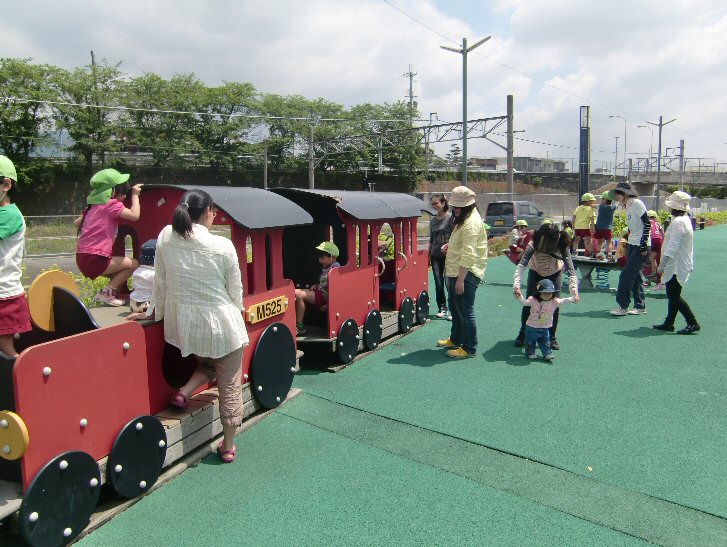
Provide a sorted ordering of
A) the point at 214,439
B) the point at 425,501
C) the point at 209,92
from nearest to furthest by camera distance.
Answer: the point at 425,501 < the point at 214,439 < the point at 209,92

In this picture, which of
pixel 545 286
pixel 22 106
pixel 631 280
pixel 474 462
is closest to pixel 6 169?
pixel 474 462

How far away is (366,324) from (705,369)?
3.41 meters

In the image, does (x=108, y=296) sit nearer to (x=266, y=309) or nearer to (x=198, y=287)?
(x=266, y=309)

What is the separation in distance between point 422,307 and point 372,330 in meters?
1.54

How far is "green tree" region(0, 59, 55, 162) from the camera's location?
35.2 meters

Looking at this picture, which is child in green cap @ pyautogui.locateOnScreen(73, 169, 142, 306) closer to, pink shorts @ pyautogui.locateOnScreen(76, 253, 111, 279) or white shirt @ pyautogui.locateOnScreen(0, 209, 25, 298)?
pink shorts @ pyautogui.locateOnScreen(76, 253, 111, 279)

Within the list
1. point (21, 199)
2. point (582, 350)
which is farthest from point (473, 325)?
point (21, 199)

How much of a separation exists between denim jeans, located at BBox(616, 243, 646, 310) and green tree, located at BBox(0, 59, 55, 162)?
3580 cm

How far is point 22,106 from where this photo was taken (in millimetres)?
35562

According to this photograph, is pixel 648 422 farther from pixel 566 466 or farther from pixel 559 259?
pixel 559 259

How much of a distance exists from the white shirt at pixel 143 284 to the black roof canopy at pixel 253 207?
0.69 m

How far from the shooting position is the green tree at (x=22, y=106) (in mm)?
35188

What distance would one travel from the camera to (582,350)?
666 centimetres

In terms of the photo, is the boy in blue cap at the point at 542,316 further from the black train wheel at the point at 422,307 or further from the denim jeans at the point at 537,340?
the black train wheel at the point at 422,307
